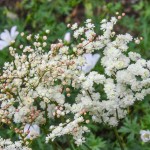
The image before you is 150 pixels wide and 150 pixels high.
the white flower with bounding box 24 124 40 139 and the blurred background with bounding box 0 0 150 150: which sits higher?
the blurred background with bounding box 0 0 150 150

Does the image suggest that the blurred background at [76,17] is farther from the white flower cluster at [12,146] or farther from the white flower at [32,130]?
the white flower cluster at [12,146]

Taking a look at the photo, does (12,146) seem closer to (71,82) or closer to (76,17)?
(71,82)

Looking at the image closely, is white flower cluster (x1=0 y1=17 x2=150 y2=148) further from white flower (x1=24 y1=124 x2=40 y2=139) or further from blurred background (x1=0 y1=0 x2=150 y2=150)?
blurred background (x1=0 y1=0 x2=150 y2=150)

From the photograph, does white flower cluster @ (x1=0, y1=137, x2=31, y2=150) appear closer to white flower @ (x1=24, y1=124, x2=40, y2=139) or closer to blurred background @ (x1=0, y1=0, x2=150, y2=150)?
white flower @ (x1=24, y1=124, x2=40, y2=139)

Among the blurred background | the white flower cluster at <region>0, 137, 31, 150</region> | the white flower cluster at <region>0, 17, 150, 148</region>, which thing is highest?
the blurred background

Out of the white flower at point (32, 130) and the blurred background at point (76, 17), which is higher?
the blurred background at point (76, 17)

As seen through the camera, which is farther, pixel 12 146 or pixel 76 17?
pixel 76 17

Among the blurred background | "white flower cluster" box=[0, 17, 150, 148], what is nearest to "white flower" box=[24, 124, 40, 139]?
"white flower cluster" box=[0, 17, 150, 148]

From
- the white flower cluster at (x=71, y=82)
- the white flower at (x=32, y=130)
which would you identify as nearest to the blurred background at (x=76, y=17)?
the white flower at (x=32, y=130)

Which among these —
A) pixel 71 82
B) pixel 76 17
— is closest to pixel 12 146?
pixel 71 82

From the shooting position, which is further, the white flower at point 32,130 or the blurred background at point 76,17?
the blurred background at point 76,17

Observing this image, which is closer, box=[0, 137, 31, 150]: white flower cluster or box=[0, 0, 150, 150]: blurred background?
box=[0, 137, 31, 150]: white flower cluster

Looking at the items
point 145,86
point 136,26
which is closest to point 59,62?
point 145,86

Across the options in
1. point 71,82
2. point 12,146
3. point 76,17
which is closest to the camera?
point 12,146
